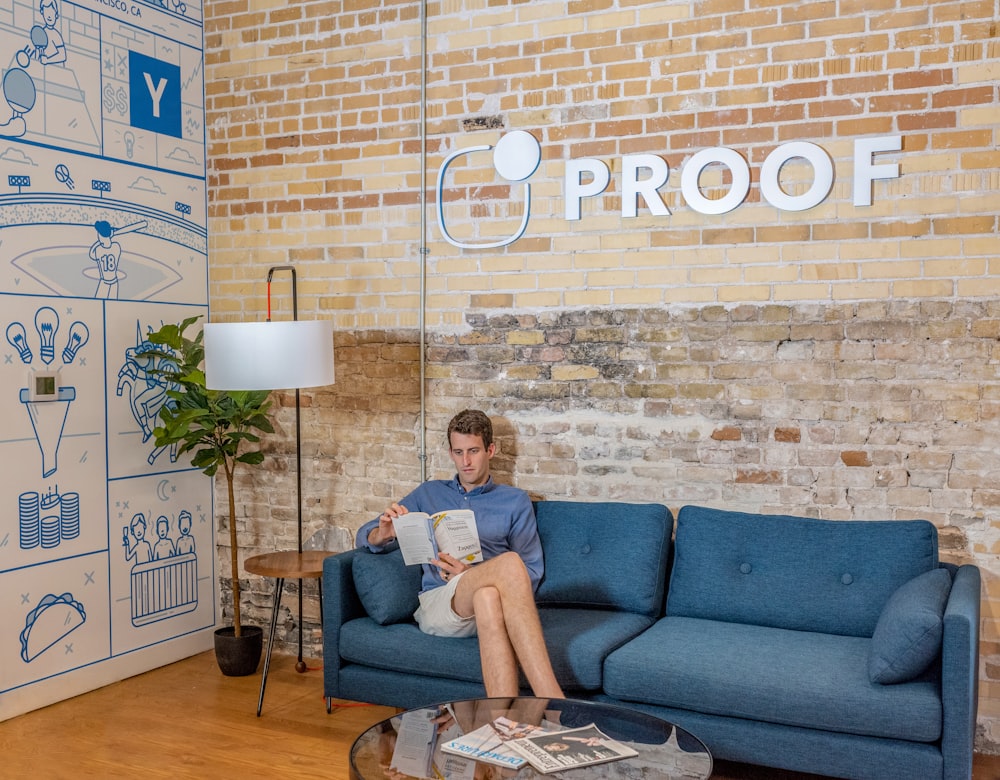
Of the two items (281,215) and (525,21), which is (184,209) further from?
(525,21)

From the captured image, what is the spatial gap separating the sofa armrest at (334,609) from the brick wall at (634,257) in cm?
86

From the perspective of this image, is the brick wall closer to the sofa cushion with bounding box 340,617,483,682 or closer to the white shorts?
the white shorts

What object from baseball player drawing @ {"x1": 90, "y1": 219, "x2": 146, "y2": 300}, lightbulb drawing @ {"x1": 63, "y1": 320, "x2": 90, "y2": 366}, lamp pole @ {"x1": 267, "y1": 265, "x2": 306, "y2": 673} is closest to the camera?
lightbulb drawing @ {"x1": 63, "y1": 320, "x2": 90, "y2": 366}

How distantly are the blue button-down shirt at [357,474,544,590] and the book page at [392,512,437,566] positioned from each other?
198 mm

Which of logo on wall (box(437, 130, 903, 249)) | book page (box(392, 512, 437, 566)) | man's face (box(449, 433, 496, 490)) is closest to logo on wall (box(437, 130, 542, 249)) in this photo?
logo on wall (box(437, 130, 903, 249))

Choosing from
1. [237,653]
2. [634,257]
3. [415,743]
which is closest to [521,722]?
[415,743]

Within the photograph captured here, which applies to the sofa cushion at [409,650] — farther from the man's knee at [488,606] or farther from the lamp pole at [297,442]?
the lamp pole at [297,442]

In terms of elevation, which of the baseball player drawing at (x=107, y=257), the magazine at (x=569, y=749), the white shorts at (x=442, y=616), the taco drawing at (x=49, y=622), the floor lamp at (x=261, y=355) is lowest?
the taco drawing at (x=49, y=622)

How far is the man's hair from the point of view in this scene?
393 cm

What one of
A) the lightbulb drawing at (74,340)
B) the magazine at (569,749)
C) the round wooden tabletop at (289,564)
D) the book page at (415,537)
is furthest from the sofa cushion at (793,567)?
the lightbulb drawing at (74,340)

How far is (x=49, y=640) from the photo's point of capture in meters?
4.13

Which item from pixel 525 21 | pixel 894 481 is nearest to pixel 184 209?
pixel 525 21

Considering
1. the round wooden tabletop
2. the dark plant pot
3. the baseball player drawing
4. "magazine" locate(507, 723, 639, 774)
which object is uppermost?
the baseball player drawing

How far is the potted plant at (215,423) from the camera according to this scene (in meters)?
4.38
